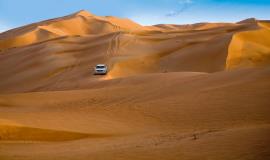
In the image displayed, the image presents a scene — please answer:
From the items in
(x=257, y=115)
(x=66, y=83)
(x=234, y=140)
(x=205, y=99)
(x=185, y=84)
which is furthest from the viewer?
(x=66, y=83)

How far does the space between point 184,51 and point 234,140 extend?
28052 mm

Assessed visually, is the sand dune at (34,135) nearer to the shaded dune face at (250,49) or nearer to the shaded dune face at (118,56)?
the shaded dune face at (118,56)

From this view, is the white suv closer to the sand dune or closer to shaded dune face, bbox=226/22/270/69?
shaded dune face, bbox=226/22/270/69

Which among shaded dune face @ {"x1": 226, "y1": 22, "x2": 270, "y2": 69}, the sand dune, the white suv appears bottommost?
the sand dune

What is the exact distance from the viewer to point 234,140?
24.1ft

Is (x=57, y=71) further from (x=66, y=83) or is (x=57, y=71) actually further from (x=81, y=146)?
(x=81, y=146)

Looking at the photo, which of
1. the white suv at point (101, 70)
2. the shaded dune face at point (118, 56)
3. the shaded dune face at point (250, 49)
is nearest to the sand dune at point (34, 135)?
the shaded dune face at point (118, 56)

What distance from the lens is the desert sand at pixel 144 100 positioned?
782 centimetres

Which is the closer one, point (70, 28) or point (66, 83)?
point (66, 83)

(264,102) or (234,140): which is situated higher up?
(264,102)

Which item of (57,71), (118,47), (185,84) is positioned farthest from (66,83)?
(185,84)

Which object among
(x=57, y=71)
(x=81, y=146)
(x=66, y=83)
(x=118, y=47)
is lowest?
(x=81, y=146)

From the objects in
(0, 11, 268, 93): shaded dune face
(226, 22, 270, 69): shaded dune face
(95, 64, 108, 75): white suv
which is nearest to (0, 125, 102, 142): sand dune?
(0, 11, 268, 93): shaded dune face

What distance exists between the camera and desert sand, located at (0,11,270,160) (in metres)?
7.82
